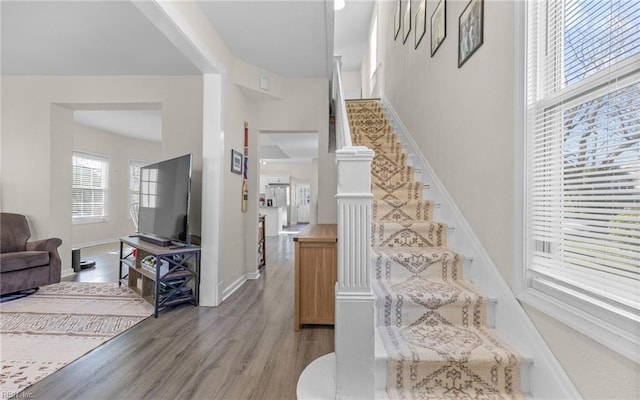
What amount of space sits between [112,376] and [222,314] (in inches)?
40.3

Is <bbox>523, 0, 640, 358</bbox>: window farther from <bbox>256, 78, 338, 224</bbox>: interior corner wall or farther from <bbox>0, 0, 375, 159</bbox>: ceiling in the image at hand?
<bbox>256, 78, 338, 224</bbox>: interior corner wall

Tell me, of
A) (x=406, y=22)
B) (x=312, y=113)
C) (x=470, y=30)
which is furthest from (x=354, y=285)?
(x=406, y=22)

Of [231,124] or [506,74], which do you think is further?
[231,124]

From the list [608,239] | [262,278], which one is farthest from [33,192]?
[608,239]

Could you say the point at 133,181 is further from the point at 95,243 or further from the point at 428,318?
the point at 428,318

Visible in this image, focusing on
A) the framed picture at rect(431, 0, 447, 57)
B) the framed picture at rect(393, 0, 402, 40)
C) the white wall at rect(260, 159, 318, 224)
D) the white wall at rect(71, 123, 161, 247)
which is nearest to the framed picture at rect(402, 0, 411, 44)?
the framed picture at rect(393, 0, 402, 40)

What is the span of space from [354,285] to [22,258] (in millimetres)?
3891

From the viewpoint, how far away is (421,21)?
3.13m

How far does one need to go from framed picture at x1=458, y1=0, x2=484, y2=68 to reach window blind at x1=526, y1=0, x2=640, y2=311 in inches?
19.6

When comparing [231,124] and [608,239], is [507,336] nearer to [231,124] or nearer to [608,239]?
[608,239]

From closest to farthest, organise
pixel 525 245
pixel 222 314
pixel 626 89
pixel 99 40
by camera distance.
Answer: pixel 626 89 < pixel 525 245 < pixel 222 314 < pixel 99 40

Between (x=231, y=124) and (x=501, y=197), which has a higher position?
(x=231, y=124)

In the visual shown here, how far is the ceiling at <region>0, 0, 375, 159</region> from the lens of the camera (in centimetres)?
260

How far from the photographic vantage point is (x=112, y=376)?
5.68 feet
